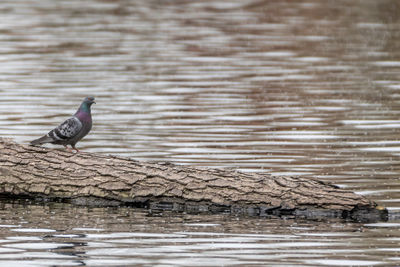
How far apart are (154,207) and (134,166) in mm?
549

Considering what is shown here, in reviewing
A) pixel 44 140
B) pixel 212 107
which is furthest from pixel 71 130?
pixel 212 107

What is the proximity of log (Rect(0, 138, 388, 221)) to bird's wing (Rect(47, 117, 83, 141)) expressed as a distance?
1.29ft

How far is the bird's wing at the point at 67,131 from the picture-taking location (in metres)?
13.2

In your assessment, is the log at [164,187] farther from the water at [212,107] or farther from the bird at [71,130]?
the bird at [71,130]

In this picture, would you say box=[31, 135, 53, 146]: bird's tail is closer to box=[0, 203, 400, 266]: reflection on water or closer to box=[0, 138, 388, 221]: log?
box=[0, 138, 388, 221]: log

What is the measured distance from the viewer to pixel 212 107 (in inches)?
808

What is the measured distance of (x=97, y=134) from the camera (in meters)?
17.8

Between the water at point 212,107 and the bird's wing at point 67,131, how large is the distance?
3.61ft

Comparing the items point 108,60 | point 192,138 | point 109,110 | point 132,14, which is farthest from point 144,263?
point 132,14

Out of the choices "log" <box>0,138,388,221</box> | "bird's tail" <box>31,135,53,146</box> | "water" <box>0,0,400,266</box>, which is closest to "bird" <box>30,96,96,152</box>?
"bird's tail" <box>31,135,53,146</box>

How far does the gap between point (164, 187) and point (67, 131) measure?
1732mm

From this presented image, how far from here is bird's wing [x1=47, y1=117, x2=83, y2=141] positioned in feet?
43.4

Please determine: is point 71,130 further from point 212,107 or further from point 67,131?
point 212,107

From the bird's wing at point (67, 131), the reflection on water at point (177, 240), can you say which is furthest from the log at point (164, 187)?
the bird's wing at point (67, 131)
